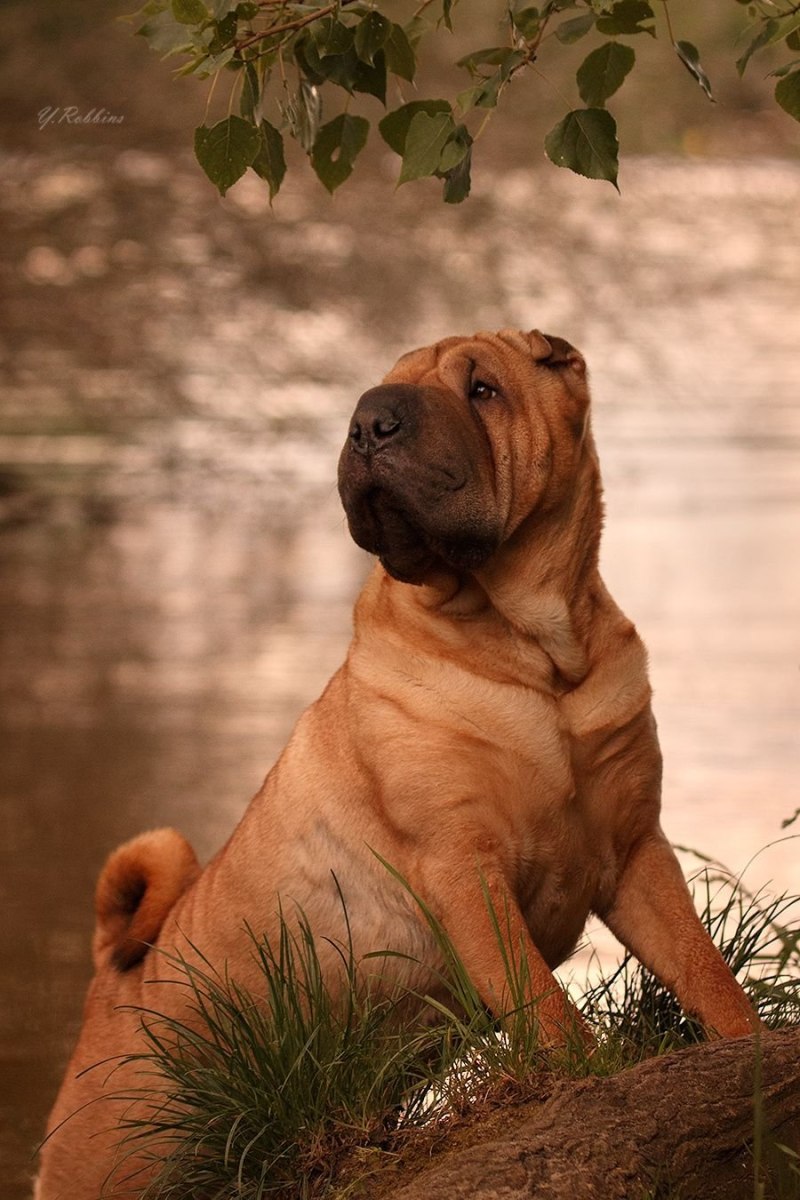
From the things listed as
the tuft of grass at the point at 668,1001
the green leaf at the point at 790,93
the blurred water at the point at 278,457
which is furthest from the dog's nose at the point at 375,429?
the blurred water at the point at 278,457

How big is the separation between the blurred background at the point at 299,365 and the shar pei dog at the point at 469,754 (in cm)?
369

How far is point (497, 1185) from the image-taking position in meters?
2.33

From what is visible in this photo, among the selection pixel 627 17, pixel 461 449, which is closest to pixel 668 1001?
pixel 461 449

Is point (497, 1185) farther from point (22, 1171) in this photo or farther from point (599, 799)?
point (22, 1171)

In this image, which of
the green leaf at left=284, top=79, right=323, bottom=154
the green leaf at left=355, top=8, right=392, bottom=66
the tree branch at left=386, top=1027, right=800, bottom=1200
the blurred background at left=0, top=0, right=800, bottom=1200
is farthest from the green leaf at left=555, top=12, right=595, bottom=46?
the blurred background at left=0, top=0, right=800, bottom=1200

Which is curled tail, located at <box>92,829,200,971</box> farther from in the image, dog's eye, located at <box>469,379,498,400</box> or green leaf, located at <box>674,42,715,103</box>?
green leaf, located at <box>674,42,715,103</box>

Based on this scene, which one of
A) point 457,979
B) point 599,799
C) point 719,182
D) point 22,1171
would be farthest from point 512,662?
point 719,182

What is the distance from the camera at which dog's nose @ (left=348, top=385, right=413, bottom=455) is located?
2863 mm

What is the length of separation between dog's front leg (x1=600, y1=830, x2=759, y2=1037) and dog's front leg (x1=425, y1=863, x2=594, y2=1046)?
9.8 inches

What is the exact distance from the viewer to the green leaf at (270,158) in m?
2.94

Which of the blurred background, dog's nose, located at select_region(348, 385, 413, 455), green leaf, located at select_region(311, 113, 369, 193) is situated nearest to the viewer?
dog's nose, located at select_region(348, 385, 413, 455)

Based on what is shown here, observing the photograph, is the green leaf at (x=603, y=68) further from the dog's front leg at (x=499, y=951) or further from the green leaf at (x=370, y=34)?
the dog's front leg at (x=499, y=951)

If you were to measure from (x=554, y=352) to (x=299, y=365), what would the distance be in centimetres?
1113
